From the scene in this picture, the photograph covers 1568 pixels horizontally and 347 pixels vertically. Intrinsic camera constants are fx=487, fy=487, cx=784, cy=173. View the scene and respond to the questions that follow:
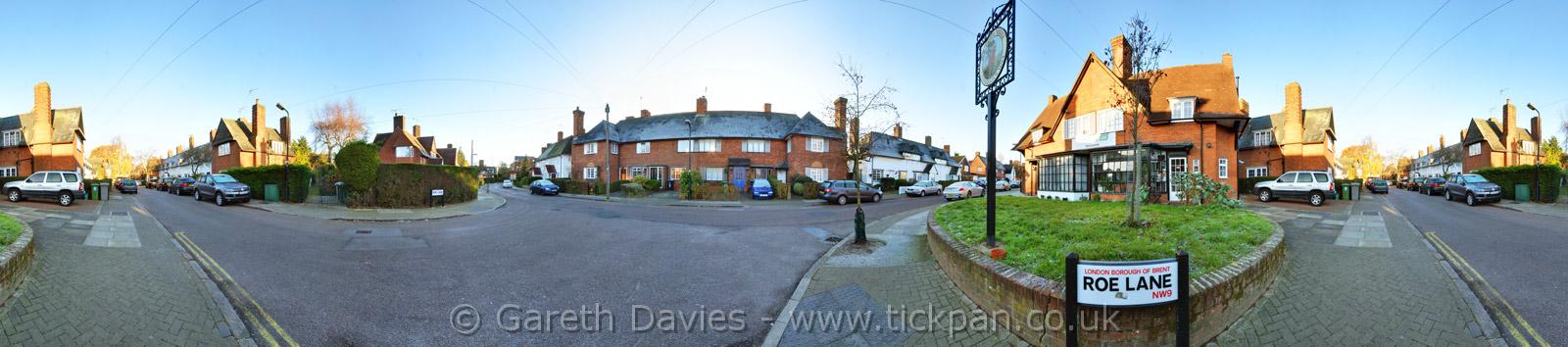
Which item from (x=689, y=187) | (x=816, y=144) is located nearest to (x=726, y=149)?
(x=816, y=144)

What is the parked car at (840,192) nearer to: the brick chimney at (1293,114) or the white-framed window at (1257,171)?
the brick chimney at (1293,114)

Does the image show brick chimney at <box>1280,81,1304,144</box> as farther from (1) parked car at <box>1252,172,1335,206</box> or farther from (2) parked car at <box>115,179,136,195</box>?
(2) parked car at <box>115,179,136,195</box>

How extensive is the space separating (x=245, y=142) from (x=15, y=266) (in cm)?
5371

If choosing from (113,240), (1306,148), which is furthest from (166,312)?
(1306,148)

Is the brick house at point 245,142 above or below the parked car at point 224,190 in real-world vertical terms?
above

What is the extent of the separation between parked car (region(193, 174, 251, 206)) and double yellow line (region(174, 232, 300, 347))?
17706 millimetres

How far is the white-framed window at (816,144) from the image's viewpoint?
36469 mm

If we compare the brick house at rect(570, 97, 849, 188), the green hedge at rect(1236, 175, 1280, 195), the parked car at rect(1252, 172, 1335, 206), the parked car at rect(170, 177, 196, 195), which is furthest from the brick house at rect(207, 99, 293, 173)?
the green hedge at rect(1236, 175, 1280, 195)

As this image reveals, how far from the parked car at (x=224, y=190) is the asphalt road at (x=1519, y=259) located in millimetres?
32988

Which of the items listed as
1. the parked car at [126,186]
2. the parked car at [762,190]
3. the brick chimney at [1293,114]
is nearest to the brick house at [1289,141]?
the brick chimney at [1293,114]

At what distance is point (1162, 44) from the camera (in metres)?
9.23

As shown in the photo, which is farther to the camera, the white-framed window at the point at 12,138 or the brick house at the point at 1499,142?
the brick house at the point at 1499,142

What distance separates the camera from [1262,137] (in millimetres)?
36062

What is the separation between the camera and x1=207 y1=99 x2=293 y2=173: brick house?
41969 mm
